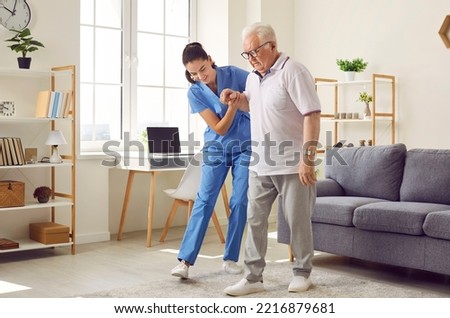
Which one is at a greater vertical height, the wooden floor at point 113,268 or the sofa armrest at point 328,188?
the sofa armrest at point 328,188

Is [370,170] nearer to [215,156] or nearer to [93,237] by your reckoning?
[215,156]

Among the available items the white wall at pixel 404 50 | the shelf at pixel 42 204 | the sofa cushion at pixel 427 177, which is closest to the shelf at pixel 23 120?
the shelf at pixel 42 204

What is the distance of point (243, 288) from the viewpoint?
368cm

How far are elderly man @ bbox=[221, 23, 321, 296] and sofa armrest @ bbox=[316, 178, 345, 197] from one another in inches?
40.8

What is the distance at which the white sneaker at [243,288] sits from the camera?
3664mm

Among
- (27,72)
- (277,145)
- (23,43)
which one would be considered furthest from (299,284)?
(23,43)

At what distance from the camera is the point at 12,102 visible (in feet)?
16.0

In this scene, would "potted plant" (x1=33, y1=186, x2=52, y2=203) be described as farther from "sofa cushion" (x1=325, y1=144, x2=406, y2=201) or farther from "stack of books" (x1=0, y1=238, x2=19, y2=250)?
"sofa cushion" (x1=325, y1=144, x2=406, y2=201)

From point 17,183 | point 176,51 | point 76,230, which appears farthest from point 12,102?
point 176,51

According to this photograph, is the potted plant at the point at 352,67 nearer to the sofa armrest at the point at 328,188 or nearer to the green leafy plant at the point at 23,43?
the sofa armrest at the point at 328,188

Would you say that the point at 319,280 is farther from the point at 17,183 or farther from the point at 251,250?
the point at 17,183

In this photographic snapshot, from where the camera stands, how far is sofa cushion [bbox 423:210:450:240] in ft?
12.2

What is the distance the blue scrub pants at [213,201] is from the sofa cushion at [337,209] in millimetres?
607

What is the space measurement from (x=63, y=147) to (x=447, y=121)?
323cm
